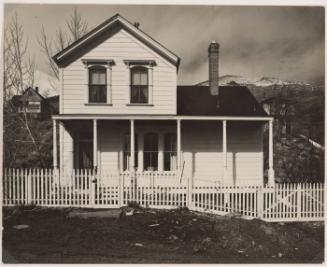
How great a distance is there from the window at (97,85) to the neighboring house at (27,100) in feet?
19.6

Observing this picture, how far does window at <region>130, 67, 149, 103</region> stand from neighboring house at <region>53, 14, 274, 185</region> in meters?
0.04

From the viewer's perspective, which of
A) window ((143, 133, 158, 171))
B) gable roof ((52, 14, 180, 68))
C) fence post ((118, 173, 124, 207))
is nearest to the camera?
fence post ((118, 173, 124, 207))

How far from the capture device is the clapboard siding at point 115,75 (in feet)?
41.1

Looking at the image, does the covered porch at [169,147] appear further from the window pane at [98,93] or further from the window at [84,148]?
the window pane at [98,93]

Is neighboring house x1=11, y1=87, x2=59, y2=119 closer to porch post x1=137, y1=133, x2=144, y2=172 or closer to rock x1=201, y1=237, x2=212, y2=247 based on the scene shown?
porch post x1=137, y1=133, x2=144, y2=172

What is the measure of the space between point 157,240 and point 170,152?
5.77m

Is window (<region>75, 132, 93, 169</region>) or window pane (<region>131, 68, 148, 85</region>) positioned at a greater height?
window pane (<region>131, 68, 148, 85</region>)

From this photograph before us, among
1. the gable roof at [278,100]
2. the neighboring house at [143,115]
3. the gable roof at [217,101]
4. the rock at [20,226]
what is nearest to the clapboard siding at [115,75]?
the neighboring house at [143,115]

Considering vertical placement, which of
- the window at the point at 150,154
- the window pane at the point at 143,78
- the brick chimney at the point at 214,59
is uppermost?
the brick chimney at the point at 214,59

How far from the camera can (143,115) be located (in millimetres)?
12305

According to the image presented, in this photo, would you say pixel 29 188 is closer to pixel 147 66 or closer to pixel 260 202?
pixel 147 66

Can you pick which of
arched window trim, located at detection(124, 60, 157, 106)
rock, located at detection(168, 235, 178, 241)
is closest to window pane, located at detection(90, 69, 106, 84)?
arched window trim, located at detection(124, 60, 157, 106)

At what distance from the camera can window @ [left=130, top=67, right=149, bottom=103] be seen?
41.9 feet

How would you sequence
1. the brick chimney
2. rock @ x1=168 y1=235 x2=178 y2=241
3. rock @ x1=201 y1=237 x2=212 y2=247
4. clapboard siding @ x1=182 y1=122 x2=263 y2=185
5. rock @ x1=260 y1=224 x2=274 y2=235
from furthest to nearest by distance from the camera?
the brick chimney, clapboard siding @ x1=182 y1=122 x2=263 y2=185, rock @ x1=260 y1=224 x2=274 y2=235, rock @ x1=168 y1=235 x2=178 y2=241, rock @ x1=201 y1=237 x2=212 y2=247
